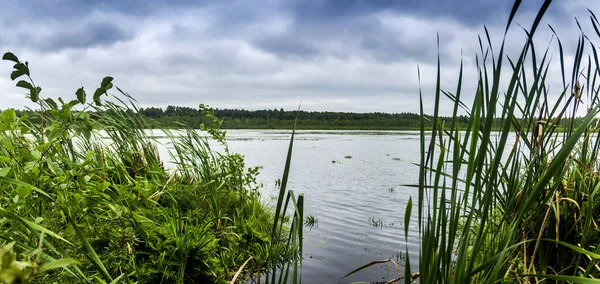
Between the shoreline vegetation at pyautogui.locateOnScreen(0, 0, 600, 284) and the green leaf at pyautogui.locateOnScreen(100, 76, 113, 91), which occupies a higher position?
the green leaf at pyautogui.locateOnScreen(100, 76, 113, 91)

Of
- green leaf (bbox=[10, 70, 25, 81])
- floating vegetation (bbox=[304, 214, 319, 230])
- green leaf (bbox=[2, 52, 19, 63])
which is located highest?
green leaf (bbox=[2, 52, 19, 63])

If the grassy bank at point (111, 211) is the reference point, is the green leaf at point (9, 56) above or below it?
above

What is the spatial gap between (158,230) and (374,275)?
2.07 metres

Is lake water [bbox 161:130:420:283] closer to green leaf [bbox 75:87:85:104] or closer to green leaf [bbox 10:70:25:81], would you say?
green leaf [bbox 75:87:85:104]

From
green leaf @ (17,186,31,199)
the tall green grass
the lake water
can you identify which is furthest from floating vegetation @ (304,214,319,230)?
green leaf @ (17,186,31,199)

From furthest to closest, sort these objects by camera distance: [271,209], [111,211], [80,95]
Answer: [271,209] < [111,211] < [80,95]

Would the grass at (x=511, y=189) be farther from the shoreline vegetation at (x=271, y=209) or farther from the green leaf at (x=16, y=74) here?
the green leaf at (x=16, y=74)

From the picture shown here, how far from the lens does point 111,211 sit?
2.81m

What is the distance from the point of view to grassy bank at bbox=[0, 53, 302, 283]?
5.47 feet

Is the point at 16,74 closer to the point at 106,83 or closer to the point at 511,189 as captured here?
the point at 106,83

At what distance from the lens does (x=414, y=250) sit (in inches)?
199

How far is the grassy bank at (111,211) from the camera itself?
1.67 metres

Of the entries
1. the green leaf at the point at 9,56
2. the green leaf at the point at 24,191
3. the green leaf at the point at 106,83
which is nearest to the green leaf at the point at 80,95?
the green leaf at the point at 106,83

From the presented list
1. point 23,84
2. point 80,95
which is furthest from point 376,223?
point 23,84
